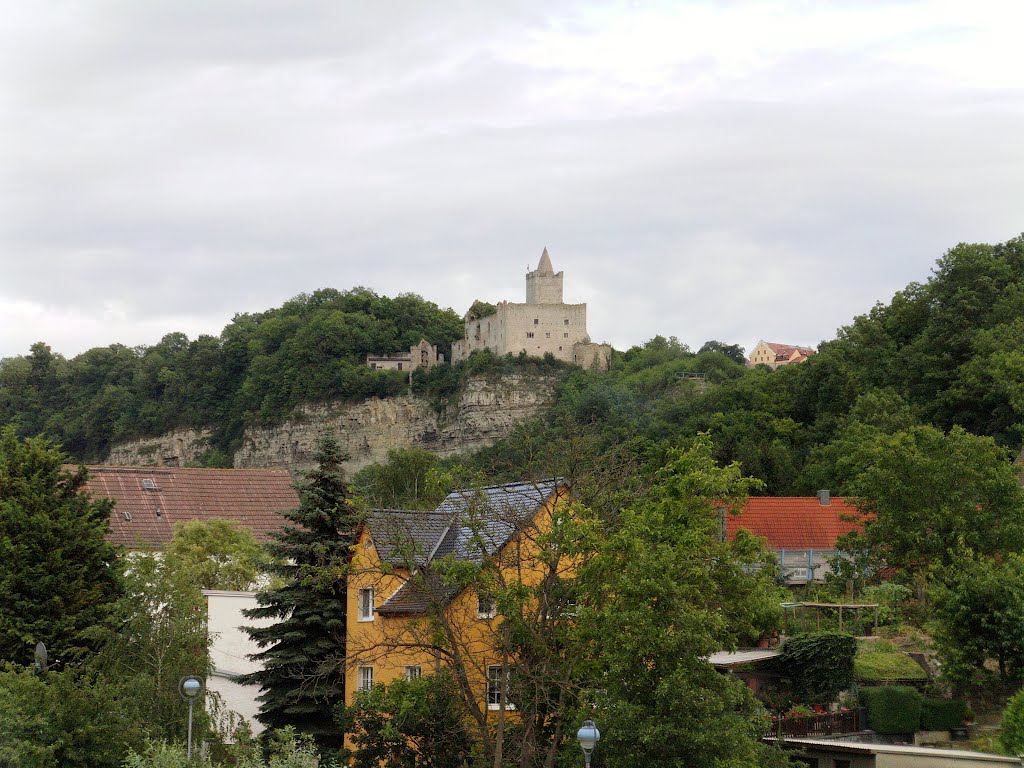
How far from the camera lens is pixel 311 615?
30562 millimetres

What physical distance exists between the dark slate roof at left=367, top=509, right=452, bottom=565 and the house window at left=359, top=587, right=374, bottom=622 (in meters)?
1.23

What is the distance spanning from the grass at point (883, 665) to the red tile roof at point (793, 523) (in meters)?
13.7

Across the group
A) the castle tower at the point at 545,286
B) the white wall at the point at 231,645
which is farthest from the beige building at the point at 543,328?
the white wall at the point at 231,645

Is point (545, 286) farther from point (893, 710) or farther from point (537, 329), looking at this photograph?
point (893, 710)

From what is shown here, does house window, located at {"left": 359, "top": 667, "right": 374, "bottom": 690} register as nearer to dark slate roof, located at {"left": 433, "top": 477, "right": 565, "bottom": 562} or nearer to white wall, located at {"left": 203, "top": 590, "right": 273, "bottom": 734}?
dark slate roof, located at {"left": 433, "top": 477, "right": 565, "bottom": 562}

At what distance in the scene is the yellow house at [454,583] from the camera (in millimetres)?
26016

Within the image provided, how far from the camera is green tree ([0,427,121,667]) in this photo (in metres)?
29.4

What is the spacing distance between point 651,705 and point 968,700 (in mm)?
13140

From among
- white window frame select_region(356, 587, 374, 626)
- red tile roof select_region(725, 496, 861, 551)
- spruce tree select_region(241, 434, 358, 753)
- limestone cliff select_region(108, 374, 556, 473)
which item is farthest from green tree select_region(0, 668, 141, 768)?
limestone cliff select_region(108, 374, 556, 473)

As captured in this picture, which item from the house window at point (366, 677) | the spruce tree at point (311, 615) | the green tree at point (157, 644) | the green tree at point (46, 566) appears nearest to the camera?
the green tree at point (157, 644)

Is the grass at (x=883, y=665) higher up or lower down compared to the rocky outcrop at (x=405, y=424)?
lower down

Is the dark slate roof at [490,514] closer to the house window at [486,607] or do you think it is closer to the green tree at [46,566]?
the house window at [486,607]

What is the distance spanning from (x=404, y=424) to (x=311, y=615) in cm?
14859

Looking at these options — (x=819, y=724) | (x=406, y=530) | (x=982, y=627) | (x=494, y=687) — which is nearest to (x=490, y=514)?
(x=406, y=530)
